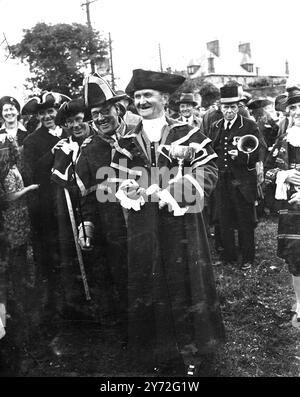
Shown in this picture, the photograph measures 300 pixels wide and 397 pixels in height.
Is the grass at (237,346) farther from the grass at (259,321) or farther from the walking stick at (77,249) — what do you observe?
the walking stick at (77,249)

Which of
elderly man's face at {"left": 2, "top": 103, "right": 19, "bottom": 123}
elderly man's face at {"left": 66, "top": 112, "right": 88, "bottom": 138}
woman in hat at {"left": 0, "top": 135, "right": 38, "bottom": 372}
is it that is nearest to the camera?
woman in hat at {"left": 0, "top": 135, "right": 38, "bottom": 372}

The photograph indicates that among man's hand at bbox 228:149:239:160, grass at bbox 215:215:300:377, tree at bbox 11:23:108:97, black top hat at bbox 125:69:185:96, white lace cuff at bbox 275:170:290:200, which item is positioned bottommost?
grass at bbox 215:215:300:377

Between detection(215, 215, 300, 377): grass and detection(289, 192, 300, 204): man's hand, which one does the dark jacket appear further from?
detection(289, 192, 300, 204): man's hand

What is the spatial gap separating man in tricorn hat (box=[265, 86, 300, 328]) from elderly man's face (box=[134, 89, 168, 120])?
4.38ft

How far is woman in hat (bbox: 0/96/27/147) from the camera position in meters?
5.25

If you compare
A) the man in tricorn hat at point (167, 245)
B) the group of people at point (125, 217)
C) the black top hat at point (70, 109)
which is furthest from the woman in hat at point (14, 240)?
the man in tricorn hat at point (167, 245)

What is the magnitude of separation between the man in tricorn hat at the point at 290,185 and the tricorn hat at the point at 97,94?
1545mm

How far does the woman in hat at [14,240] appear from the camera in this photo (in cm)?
444

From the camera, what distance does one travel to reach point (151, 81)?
369cm

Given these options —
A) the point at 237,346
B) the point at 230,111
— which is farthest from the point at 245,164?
the point at 237,346

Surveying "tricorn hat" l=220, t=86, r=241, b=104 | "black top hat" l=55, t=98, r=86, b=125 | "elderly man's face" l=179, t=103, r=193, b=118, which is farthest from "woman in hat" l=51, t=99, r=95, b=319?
"elderly man's face" l=179, t=103, r=193, b=118

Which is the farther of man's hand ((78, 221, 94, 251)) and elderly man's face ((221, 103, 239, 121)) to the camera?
elderly man's face ((221, 103, 239, 121))

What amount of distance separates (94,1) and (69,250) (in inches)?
95.2
